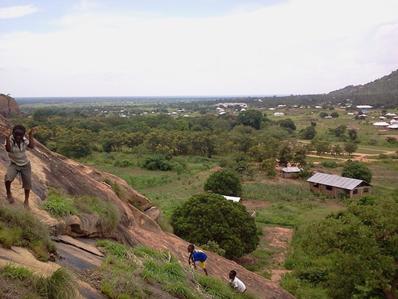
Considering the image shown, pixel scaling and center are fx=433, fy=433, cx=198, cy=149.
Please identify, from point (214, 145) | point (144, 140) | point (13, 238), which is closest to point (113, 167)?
point (144, 140)

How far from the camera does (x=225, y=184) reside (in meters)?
33.6

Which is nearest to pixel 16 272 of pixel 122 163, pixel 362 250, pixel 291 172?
pixel 362 250

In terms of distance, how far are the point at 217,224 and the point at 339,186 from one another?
18.8 m

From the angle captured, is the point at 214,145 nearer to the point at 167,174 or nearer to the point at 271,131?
the point at 167,174

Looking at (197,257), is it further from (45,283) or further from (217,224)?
(217,224)

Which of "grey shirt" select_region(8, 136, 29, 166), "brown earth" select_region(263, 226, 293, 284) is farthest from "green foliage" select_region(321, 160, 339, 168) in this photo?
"grey shirt" select_region(8, 136, 29, 166)

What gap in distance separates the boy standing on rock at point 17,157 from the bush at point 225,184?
86.6 ft

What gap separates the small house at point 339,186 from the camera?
35000 mm

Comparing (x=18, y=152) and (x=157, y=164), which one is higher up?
(x=18, y=152)

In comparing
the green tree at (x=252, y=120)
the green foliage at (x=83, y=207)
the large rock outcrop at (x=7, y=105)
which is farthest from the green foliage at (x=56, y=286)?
the green tree at (x=252, y=120)

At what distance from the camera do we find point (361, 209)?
15797mm

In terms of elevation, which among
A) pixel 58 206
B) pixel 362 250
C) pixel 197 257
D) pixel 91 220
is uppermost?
pixel 58 206

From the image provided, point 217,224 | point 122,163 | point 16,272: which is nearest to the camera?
point 16,272

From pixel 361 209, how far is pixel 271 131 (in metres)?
57.3
